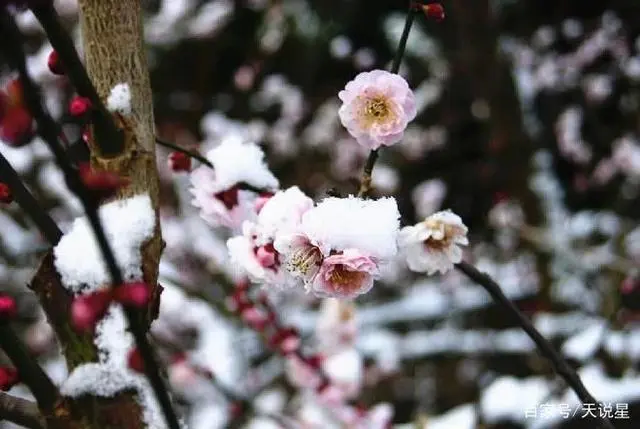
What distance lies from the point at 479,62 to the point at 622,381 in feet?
4.33

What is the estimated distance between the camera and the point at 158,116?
320 centimetres

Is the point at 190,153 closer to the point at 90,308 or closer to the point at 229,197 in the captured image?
the point at 229,197

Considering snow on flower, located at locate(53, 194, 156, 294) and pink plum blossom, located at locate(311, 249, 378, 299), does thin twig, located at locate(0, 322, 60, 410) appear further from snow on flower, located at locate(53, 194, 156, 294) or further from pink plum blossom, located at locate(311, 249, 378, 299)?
pink plum blossom, located at locate(311, 249, 378, 299)

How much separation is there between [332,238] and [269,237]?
0.12 meters

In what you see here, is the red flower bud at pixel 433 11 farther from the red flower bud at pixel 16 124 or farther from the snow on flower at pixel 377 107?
the red flower bud at pixel 16 124

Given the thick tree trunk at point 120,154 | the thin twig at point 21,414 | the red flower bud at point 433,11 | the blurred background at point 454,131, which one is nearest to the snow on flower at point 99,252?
the thick tree trunk at point 120,154

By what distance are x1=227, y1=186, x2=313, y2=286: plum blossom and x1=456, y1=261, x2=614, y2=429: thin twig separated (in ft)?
0.74

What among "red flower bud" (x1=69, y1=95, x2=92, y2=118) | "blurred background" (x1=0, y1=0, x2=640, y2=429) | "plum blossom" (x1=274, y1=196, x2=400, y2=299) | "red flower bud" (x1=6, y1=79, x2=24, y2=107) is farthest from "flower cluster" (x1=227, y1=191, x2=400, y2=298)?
"blurred background" (x1=0, y1=0, x2=640, y2=429)

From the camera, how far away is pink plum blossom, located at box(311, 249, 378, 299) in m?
0.77

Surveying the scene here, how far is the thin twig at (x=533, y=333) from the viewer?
952 mm

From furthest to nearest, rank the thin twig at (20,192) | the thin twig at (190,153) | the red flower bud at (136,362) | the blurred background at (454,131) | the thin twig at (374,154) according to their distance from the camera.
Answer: the blurred background at (454,131)
the thin twig at (190,153)
the thin twig at (374,154)
the thin twig at (20,192)
the red flower bud at (136,362)

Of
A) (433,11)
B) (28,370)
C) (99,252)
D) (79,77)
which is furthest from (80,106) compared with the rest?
(433,11)

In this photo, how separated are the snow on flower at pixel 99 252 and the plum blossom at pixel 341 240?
140 mm

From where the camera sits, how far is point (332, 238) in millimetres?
781
